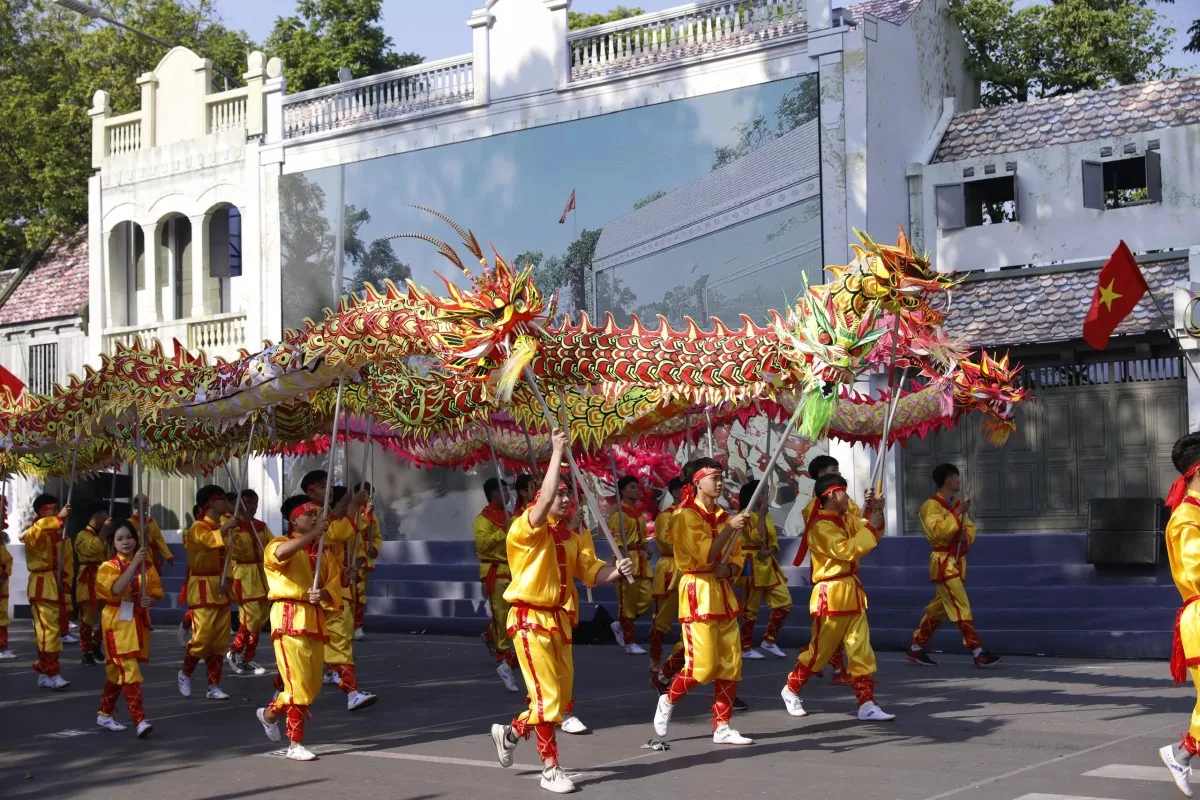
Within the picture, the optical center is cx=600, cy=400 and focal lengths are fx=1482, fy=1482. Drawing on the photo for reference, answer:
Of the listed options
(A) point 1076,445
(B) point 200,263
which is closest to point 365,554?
(A) point 1076,445

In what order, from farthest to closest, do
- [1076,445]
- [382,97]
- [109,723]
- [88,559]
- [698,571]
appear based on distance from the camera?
[382,97] < [1076,445] < [88,559] < [109,723] < [698,571]

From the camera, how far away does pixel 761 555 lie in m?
13.1

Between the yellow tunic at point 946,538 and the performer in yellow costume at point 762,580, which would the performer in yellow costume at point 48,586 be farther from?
the yellow tunic at point 946,538

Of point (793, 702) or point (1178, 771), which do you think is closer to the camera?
point (1178, 771)

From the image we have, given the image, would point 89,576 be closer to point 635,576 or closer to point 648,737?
point 635,576

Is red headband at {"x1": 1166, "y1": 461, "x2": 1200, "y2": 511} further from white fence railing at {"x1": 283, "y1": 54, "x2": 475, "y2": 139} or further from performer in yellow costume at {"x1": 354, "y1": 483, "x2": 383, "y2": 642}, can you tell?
white fence railing at {"x1": 283, "y1": 54, "x2": 475, "y2": 139}

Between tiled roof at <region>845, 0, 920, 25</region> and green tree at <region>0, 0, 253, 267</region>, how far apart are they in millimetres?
15318

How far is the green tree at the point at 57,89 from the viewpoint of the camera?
→ 92.4ft

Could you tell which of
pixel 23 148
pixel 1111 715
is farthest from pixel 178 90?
pixel 1111 715

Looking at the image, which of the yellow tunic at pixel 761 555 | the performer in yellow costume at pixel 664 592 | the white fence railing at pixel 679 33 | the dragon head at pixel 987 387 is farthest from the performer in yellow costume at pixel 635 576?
the white fence railing at pixel 679 33

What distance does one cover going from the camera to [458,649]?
636 inches

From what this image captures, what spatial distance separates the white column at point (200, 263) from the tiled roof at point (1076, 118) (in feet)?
40.4

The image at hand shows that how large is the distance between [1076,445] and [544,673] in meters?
10.4

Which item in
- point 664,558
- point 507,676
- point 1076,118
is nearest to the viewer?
point 507,676
